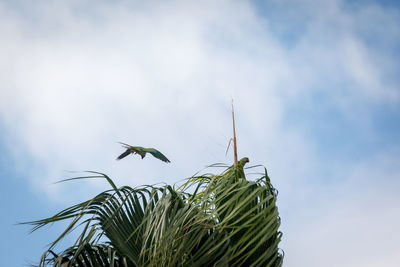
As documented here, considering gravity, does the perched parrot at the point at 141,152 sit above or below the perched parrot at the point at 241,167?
above

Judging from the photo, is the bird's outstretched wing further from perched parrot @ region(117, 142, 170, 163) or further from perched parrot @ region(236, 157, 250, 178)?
perched parrot @ region(236, 157, 250, 178)

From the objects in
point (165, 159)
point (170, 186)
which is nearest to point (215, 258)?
point (170, 186)

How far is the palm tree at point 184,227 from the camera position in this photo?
3.04 metres

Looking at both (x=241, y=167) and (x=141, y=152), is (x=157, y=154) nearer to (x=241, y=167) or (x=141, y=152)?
(x=141, y=152)

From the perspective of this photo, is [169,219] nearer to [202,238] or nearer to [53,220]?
[202,238]

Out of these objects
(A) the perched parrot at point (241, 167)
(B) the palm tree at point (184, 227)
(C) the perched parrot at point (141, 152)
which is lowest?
(B) the palm tree at point (184, 227)

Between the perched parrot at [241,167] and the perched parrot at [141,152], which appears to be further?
the perched parrot at [141,152]

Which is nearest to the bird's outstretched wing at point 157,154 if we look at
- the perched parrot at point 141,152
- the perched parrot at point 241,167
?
the perched parrot at point 141,152

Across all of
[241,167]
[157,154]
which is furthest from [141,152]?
[241,167]

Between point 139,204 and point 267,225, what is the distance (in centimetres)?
87

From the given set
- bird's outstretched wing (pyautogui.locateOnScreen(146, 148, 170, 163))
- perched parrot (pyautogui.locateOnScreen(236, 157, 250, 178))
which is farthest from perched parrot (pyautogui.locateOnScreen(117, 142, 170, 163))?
perched parrot (pyautogui.locateOnScreen(236, 157, 250, 178))

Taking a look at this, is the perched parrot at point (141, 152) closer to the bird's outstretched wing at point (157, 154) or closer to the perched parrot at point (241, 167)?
the bird's outstretched wing at point (157, 154)

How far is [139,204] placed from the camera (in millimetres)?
3494

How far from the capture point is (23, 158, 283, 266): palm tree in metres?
3.04
